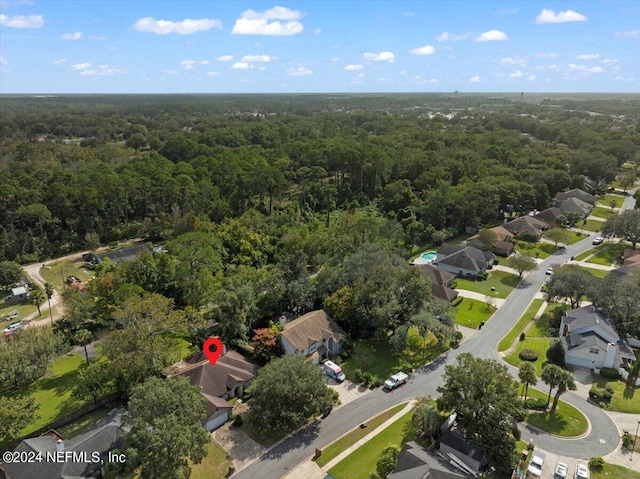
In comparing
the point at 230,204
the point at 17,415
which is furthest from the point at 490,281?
the point at 17,415

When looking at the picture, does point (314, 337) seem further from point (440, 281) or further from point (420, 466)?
point (440, 281)

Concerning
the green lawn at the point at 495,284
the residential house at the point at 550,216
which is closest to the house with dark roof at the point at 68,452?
the green lawn at the point at 495,284

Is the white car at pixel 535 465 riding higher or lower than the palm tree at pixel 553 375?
lower

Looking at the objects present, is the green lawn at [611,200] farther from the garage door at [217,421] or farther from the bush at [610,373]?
the garage door at [217,421]

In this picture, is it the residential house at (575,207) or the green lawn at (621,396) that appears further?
the residential house at (575,207)

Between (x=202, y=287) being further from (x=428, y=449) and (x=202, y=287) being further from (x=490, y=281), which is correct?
(x=490, y=281)

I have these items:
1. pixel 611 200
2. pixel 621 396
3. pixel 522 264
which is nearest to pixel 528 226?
pixel 522 264

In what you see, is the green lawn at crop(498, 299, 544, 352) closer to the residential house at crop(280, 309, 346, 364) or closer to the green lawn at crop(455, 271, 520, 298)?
the green lawn at crop(455, 271, 520, 298)
